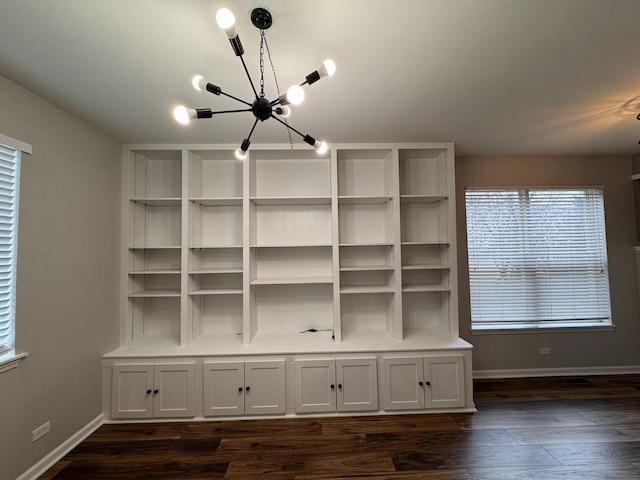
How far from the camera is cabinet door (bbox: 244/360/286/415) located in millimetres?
2623

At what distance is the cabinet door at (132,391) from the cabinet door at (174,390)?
0.21 ft

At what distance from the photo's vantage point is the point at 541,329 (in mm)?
3430

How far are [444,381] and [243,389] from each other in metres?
1.92

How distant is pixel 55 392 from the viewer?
2.14m

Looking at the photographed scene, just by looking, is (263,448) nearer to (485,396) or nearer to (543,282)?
(485,396)

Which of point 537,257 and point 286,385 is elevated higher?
point 537,257

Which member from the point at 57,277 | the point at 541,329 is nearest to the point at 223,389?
the point at 57,277

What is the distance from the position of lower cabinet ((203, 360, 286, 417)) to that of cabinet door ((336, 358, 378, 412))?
1.80 feet

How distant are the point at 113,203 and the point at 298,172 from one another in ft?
6.29

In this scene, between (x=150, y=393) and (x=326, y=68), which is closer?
(x=326, y=68)

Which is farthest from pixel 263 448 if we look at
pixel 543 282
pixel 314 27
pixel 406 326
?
pixel 543 282

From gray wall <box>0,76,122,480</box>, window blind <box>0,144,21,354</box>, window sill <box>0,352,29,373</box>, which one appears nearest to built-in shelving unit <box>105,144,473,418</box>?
gray wall <box>0,76,122,480</box>

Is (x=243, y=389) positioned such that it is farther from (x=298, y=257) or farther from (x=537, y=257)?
(x=537, y=257)

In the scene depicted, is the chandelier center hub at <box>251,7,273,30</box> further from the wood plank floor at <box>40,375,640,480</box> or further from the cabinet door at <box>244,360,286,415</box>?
the wood plank floor at <box>40,375,640,480</box>
